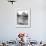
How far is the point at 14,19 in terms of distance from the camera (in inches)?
190

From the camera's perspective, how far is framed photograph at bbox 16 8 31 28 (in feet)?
15.9

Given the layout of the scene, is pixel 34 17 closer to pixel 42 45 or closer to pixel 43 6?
pixel 43 6

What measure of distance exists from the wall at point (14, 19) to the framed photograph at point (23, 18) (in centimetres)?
11

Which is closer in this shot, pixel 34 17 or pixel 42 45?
pixel 42 45

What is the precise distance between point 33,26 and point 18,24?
57cm

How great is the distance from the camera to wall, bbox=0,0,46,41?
188 inches

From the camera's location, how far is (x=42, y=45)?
3.96 m

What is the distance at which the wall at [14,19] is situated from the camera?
477 cm

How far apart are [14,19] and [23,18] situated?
0.34 meters

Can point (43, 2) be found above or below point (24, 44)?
above

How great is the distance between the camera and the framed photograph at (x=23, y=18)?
4.84 m

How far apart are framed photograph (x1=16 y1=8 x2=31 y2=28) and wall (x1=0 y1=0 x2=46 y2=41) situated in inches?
4.4

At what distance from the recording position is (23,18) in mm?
4887

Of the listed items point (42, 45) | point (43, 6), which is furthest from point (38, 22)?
point (42, 45)
